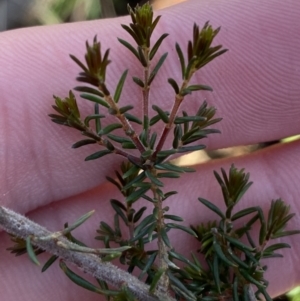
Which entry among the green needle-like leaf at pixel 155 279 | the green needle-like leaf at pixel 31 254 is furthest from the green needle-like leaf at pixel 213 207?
the green needle-like leaf at pixel 31 254

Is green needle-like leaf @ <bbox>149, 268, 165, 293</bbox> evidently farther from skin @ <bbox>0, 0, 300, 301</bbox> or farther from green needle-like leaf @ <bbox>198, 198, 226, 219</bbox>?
skin @ <bbox>0, 0, 300, 301</bbox>

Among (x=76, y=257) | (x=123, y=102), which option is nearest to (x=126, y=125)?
(x=76, y=257)

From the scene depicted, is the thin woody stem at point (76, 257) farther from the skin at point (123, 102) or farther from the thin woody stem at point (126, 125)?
the skin at point (123, 102)

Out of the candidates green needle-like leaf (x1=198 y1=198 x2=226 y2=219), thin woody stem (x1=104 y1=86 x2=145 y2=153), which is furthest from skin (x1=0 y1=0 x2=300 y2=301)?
thin woody stem (x1=104 y1=86 x2=145 y2=153)

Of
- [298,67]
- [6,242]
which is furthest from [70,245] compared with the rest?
[298,67]

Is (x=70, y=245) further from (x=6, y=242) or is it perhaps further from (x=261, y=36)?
(x=261, y=36)

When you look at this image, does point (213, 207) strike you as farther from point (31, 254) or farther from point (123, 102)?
point (31, 254)
